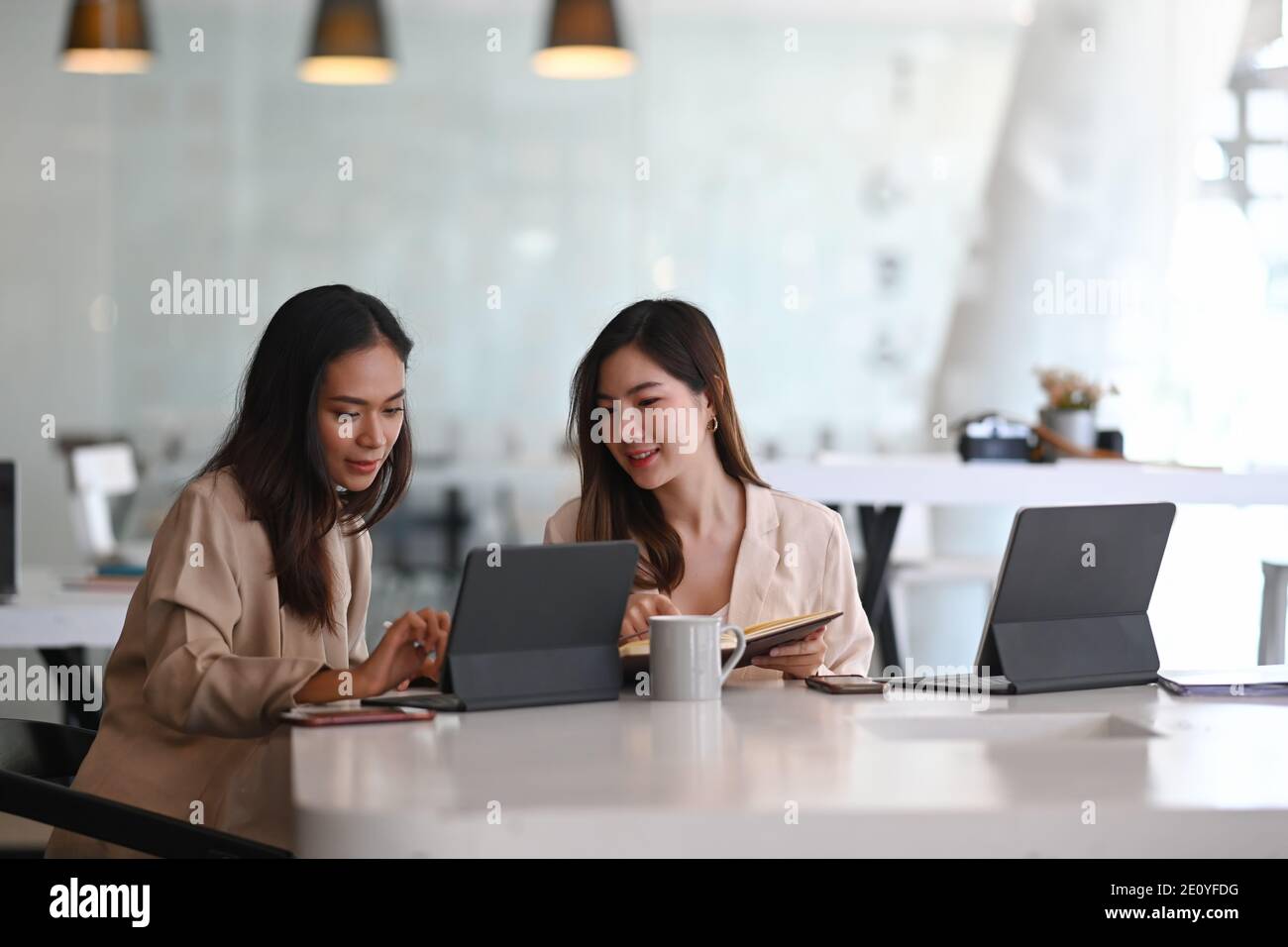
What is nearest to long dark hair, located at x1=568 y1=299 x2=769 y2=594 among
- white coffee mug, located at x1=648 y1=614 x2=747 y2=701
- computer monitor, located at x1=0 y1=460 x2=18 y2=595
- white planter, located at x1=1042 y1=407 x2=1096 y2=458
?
white coffee mug, located at x1=648 y1=614 x2=747 y2=701

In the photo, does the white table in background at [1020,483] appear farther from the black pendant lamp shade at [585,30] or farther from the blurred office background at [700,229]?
the blurred office background at [700,229]

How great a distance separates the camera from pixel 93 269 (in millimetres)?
6355

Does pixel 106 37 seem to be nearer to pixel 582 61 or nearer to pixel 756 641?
pixel 582 61

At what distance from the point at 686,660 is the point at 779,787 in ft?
1.84

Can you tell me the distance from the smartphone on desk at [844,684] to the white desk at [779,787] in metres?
0.20

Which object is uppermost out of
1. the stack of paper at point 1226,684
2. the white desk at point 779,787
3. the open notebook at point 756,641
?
the open notebook at point 756,641

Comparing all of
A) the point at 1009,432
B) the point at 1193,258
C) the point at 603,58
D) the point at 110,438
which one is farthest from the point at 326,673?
the point at 1193,258

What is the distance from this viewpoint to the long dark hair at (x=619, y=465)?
2539mm

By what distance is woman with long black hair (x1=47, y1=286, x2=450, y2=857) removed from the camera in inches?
74.0

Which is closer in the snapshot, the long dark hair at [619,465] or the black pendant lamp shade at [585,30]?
the long dark hair at [619,465]

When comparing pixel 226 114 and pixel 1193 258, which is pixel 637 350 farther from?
pixel 1193 258

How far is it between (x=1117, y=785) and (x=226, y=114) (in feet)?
18.6

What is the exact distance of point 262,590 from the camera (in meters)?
2.04

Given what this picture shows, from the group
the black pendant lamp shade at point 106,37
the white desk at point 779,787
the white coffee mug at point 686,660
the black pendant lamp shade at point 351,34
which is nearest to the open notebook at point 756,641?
the white coffee mug at point 686,660
